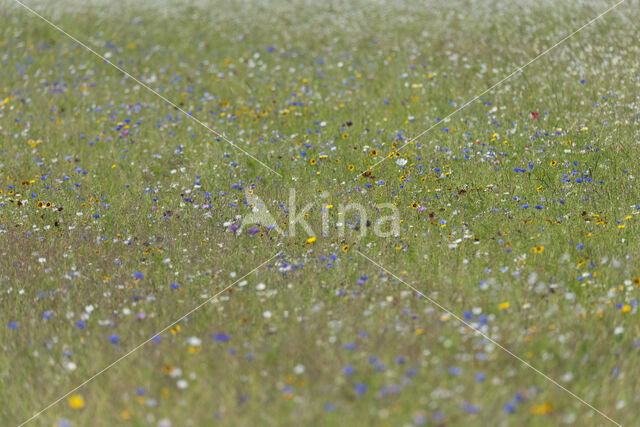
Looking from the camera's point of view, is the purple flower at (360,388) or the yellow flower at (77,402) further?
the yellow flower at (77,402)

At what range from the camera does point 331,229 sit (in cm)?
662

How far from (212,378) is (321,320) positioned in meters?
1.04

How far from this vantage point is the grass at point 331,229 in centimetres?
421

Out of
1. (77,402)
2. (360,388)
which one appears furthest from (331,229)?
(77,402)

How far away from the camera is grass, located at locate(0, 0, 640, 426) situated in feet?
13.8

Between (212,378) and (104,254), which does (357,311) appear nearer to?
(212,378)

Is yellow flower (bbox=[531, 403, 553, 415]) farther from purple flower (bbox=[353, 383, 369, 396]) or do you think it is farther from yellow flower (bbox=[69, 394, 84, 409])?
yellow flower (bbox=[69, 394, 84, 409])

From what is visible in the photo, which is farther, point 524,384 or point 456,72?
point 456,72

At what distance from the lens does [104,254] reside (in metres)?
6.38

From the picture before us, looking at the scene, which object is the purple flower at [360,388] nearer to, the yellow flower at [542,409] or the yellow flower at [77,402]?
the yellow flower at [542,409]

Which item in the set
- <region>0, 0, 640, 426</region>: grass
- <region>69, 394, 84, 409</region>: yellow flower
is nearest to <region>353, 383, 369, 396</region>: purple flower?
<region>0, 0, 640, 426</region>: grass

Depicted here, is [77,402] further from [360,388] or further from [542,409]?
[542,409]

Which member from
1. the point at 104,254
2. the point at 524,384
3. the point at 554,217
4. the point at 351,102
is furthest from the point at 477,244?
the point at 351,102

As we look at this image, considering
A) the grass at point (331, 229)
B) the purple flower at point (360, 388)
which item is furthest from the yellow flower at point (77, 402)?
the purple flower at point (360, 388)
